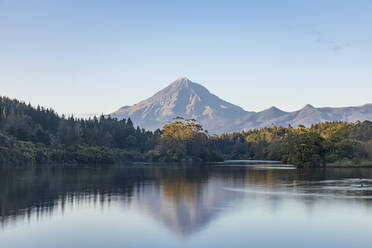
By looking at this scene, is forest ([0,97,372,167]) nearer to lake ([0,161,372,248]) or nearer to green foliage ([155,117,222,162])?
green foliage ([155,117,222,162])

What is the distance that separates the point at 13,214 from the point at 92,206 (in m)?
4.16

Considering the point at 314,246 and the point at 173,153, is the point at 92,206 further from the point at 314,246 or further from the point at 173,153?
the point at 173,153

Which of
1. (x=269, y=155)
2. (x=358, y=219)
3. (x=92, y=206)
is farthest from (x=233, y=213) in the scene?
(x=269, y=155)

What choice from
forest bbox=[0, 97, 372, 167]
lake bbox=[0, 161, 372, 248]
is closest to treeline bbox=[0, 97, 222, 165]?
forest bbox=[0, 97, 372, 167]

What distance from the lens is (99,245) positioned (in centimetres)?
1314

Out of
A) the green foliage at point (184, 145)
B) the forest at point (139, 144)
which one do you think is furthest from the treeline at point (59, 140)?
the green foliage at point (184, 145)

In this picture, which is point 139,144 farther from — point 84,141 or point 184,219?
point 184,219

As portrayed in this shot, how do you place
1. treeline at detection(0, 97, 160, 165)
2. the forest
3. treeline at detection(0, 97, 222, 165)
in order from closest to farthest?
1. the forest
2. treeline at detection(0, 97, 160, 165)
3. treeline at detection(0, 97, 222, 165)

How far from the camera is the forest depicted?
74.1m

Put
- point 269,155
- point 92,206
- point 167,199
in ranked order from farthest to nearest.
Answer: point 269,155 < point 167,199 < point 92,206

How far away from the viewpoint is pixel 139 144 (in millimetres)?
129250

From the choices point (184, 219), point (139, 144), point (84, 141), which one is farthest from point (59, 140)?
point (184, 219)

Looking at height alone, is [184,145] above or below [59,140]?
below

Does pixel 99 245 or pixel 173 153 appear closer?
pixel 99 245
